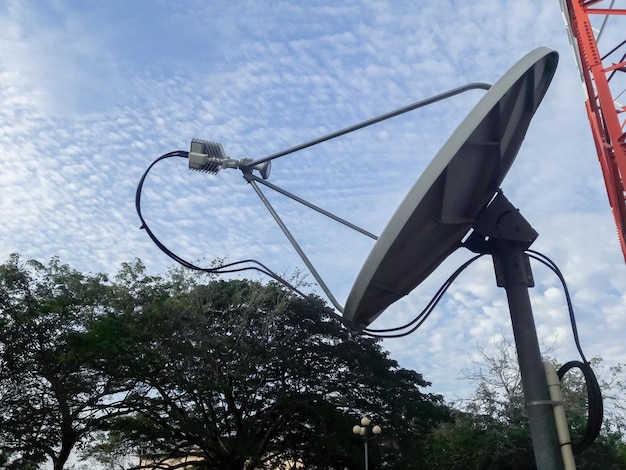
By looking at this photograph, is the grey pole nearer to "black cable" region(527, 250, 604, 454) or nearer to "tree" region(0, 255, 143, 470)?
"black cable" region(527, 250, 604, 454)

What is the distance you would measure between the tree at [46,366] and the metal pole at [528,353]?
16219 mm

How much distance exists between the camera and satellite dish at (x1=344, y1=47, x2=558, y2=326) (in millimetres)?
3436

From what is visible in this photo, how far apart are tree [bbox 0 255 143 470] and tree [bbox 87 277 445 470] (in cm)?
250

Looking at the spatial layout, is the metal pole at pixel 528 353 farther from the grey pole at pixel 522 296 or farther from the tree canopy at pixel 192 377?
the tree canopy at pixel 192 377

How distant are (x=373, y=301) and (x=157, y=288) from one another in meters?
17.1

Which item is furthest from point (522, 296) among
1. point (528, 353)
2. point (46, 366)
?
point (46, 366)

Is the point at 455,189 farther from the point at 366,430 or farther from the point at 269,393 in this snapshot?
the point at 269,393

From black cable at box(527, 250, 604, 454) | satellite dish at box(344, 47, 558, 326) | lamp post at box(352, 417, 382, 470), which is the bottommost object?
black cable at box(527, 250, 604, 454)

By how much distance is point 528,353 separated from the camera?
3.35 meters

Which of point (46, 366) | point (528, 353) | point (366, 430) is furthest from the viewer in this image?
point (366, 430)

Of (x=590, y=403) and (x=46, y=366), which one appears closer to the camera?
Result: (x=590, y=403)

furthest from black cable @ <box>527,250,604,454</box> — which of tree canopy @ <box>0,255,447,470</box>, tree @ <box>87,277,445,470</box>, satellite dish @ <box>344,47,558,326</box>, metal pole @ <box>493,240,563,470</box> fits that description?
tree @ <box>87,277,445,470</box>

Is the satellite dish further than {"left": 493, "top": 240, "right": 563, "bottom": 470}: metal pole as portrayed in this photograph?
Yes

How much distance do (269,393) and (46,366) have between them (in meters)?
8.34
